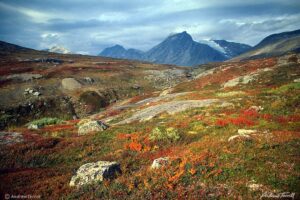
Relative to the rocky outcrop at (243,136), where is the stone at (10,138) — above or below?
below

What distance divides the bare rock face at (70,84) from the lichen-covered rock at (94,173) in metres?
65.6

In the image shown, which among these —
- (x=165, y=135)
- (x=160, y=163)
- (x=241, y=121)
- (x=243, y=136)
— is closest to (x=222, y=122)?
(x=241, y=121)

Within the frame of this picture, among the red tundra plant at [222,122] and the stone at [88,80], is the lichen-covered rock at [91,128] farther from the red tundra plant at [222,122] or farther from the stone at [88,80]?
the stone at [88,80]

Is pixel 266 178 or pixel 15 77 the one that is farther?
pixel 15 77

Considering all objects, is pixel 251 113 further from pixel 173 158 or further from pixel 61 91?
pixel 61 91

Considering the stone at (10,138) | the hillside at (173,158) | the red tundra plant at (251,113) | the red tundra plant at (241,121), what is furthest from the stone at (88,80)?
the red tundra plant at (241,121)

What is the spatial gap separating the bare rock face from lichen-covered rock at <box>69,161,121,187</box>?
65616 millimetres

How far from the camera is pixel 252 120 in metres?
23.2

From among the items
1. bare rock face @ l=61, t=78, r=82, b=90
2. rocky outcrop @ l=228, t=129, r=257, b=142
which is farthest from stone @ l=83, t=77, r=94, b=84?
rocky outcrop @ l=228, t=129, r=257, b=142

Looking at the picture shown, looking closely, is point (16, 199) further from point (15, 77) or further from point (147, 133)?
point (15, 77)

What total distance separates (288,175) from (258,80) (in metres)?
46.4

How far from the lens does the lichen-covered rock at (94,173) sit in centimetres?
1394

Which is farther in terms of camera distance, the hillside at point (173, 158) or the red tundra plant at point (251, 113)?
the red tundra plant at point (251, 113)

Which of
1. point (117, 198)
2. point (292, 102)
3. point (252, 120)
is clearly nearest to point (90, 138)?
point (117, 198)
